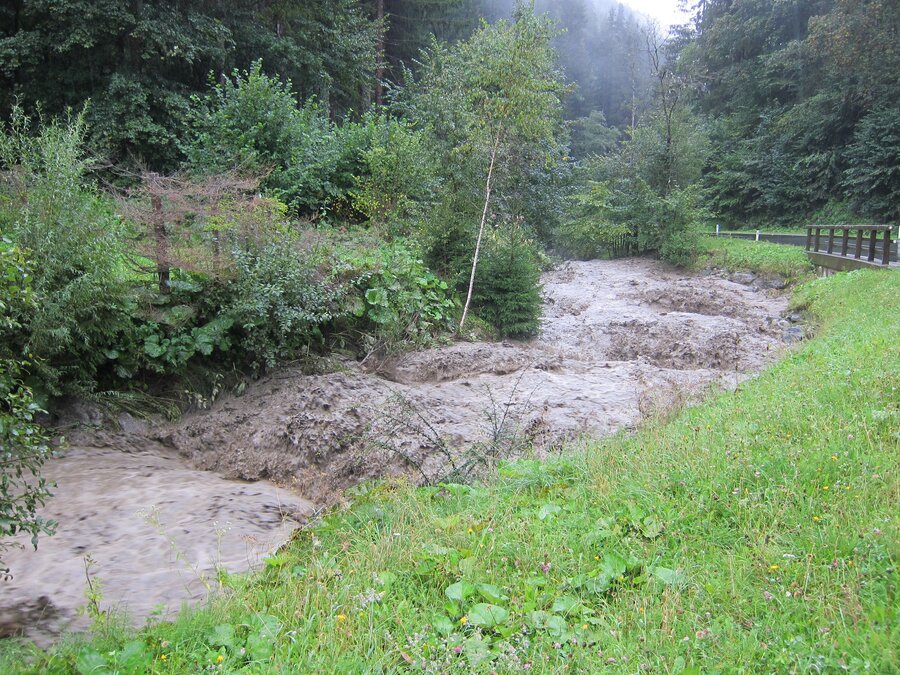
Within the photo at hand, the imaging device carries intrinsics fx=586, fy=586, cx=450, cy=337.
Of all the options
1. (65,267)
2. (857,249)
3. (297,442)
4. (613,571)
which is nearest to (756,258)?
(857,249)

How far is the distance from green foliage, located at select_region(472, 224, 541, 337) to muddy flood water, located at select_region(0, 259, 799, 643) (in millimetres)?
611

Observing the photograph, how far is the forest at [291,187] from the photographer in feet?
21.7

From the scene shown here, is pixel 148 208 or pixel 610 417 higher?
pixel 148 208

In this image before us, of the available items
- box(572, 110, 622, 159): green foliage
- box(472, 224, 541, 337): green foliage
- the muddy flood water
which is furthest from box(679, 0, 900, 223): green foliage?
the muddy flood water

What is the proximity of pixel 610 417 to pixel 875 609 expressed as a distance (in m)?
4.98

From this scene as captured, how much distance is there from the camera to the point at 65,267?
632 centimetres

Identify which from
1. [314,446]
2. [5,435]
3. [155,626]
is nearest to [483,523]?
[155,626]

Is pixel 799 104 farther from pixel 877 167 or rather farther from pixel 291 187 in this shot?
pixel 291 187

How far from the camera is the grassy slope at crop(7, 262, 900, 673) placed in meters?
2.42

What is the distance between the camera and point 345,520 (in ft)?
13.6

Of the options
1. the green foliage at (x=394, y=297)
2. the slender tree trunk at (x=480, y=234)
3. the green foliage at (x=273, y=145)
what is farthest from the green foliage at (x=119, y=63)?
the slender tree trunk at (x=480, y=234)

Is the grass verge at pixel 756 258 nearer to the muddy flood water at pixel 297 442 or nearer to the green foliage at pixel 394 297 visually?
the muddy flood water at pixel 297 442

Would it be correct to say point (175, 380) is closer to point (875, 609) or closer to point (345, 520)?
point (345, 520)

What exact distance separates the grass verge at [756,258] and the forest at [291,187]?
962 millimetres
